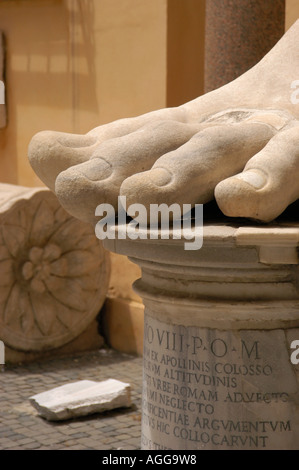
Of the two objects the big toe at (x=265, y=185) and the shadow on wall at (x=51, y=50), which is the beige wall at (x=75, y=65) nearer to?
the shadow on wall at (x=51, y=50)

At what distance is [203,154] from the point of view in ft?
7.81

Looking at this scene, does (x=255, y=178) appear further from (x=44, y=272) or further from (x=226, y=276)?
(x=44, y=272)

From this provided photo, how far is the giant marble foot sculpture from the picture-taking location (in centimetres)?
227

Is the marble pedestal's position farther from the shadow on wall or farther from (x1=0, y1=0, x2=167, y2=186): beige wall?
the shadow on wall

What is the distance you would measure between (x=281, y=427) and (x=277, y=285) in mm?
456

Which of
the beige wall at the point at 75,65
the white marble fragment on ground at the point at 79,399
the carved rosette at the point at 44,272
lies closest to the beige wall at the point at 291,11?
the beige wall at the point at 75,65

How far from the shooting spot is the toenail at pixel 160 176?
7.61 ft

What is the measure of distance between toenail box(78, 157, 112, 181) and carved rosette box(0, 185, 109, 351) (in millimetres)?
2961

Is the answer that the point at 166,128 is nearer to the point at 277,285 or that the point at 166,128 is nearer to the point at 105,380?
the point at 277,285

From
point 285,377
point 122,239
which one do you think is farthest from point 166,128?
point 285,377

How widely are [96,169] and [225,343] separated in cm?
68

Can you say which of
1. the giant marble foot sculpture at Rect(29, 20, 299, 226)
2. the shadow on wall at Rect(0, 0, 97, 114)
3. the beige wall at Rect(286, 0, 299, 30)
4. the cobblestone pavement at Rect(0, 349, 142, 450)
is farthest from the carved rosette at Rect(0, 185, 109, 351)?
the giant marble foot sculpture at Rect(29, 20, 299, 226)

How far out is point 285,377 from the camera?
2.50 metres

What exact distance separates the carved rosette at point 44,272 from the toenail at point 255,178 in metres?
3.35
